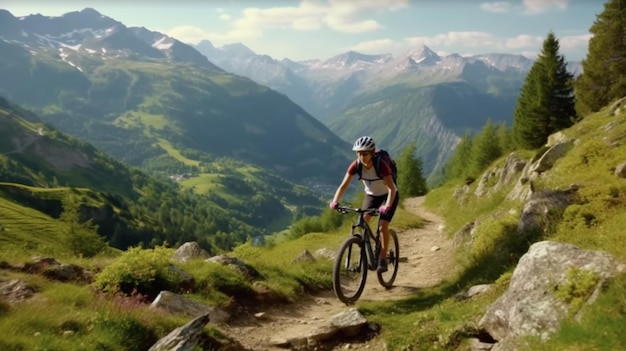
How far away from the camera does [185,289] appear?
11.7 metres

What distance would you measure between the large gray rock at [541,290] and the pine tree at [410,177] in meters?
75.8

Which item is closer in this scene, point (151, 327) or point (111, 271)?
point (151, 327)

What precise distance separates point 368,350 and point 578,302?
426 cm

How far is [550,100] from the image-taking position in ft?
182

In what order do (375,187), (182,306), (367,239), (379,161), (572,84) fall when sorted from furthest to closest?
(572,84) → (375,187) → (367,239) → (379,161) → (182,306)

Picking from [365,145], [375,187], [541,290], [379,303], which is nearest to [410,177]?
[375,187]

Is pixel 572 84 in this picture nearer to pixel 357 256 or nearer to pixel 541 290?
pixel 357 256

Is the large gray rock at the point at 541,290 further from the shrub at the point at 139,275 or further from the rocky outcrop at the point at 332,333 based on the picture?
the shrub at the point at 139,275

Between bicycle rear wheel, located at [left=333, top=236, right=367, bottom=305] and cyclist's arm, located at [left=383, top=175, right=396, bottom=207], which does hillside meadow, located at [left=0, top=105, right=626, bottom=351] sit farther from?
cyclist's arm, located at [left=383, top=175, right=396, bottom=207]

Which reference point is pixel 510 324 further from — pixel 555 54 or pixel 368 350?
pixel 555 54

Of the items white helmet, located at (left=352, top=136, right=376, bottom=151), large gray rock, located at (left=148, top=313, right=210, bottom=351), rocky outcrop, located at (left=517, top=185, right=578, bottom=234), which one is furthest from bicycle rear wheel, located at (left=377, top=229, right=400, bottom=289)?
large gray rock, located at (left=148, top=313, right=210, bottom=351)

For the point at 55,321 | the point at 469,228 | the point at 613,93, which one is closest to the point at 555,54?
the point at 613,93

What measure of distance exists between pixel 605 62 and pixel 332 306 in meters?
50.0

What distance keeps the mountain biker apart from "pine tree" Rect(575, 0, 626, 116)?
44616 millimetres
